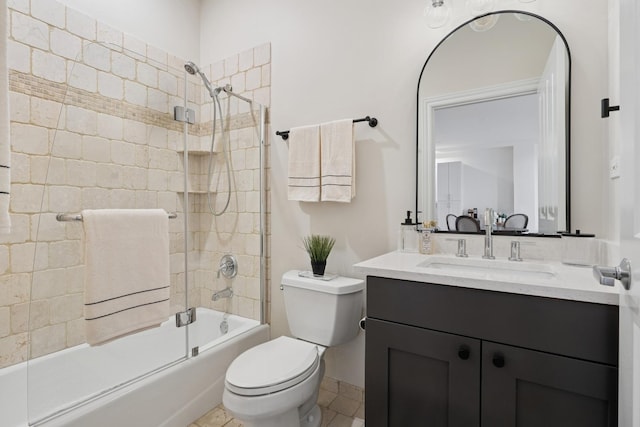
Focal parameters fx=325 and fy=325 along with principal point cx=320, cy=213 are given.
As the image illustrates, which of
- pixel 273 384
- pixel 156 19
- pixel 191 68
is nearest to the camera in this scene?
pixel 273 384

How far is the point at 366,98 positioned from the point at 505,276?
1.20 m

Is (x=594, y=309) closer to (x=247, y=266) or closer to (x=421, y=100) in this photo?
(x=421, y=100)

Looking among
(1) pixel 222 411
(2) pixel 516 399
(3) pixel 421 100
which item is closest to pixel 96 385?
(1) pixel 222 411

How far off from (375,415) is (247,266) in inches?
48.6

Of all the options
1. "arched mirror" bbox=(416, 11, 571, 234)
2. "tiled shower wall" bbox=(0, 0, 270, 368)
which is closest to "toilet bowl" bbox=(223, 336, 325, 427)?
"tiled shower wall" bbox=(0, 0, 270, 368)

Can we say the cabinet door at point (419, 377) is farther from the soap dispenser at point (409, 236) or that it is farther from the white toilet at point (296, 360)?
the soap dispenser at point (409, 236)

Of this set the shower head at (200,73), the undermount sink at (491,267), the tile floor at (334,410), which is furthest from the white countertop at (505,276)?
the shower head at (200,73)

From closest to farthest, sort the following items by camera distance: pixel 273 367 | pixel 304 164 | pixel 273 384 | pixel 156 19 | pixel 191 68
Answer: pixel 273 384 → pixel 273 367 → pixel 191 68 → pixel 304 164 → pixel 156 19

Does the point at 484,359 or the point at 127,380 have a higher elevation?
the point at 484,359

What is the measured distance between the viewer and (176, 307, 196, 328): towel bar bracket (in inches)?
67.7

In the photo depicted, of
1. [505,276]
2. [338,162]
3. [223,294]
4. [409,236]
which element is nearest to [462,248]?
[409,236]

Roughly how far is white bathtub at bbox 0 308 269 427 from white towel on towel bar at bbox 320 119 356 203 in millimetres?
1016

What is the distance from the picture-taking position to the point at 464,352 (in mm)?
1110

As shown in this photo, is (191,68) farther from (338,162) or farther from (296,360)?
(296,360)
